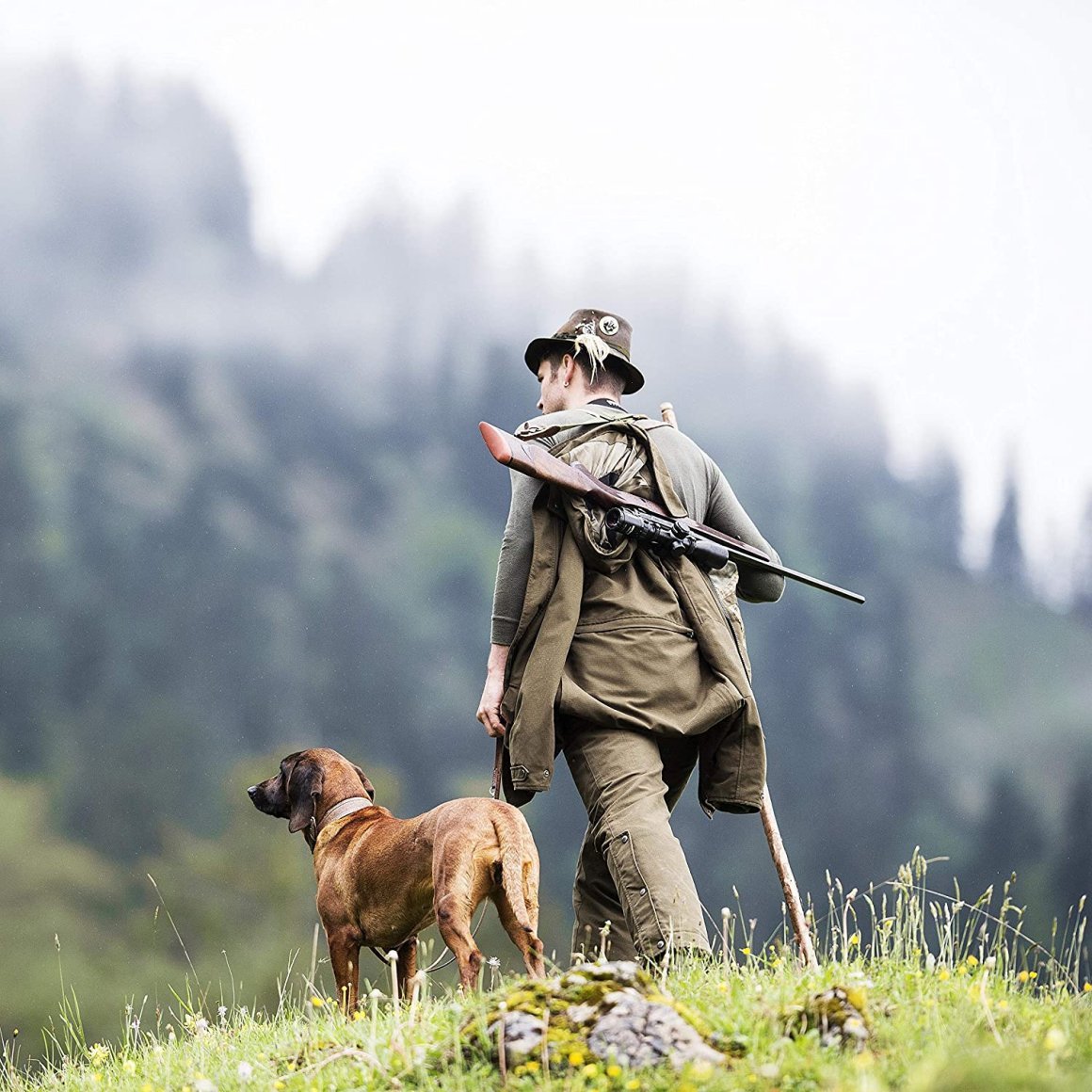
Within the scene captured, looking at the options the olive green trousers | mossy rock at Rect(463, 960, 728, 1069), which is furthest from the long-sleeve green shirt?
mossy rock at Rect(463, 960, 728, 1069)

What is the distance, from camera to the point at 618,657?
14.6 feet

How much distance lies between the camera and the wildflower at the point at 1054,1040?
271cm

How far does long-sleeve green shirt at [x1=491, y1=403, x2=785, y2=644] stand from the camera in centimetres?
454

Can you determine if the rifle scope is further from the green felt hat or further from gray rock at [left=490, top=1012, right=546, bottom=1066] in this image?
gray rock at [left=490, top=1012, right=546, bottom=1066]

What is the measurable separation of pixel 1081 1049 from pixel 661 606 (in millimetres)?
2000

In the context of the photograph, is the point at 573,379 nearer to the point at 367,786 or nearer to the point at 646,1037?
the point at 367,786

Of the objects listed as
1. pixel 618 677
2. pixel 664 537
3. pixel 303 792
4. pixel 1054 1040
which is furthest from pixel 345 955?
pixel 1054 1040

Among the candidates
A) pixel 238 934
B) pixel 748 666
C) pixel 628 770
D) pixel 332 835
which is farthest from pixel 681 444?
pixel 238 934

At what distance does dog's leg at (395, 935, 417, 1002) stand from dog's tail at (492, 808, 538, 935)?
32.1 inches

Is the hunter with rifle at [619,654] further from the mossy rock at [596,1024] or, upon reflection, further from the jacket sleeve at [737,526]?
the mossy rock at [596,1024]

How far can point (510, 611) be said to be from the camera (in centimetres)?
454

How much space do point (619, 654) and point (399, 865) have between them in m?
1.11

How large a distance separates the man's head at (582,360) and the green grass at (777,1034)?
184 cm

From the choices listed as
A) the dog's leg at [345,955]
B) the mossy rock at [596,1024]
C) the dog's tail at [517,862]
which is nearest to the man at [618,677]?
the dog's tail at [517,862]
